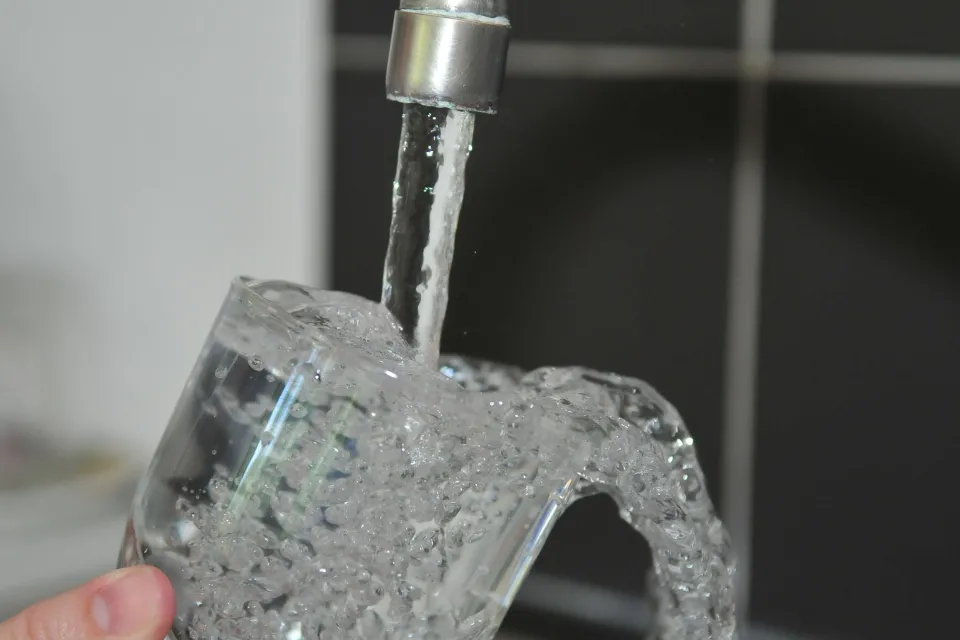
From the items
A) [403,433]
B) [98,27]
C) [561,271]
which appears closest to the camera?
[403,433]

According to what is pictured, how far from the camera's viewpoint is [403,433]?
0.31m

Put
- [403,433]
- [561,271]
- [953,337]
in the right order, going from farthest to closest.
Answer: [561,271]
[953,337]
[403,433]

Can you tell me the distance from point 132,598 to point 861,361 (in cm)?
35

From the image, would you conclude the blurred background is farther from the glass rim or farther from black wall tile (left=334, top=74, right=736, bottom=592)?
the glass rim

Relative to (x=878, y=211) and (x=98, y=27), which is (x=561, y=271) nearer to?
(x=878, y=211)

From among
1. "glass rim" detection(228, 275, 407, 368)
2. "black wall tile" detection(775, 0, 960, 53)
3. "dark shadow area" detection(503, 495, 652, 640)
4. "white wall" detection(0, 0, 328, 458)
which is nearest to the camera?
"glass rim" detection(228, 275, 407, 368)

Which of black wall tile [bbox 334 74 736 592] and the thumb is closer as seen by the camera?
the thumb

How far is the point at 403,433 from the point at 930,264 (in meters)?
0.29

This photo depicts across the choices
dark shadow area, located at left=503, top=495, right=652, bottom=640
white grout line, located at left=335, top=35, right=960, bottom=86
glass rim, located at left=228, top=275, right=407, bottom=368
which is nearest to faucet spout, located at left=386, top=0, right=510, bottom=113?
glass rim, located at left=228, top=275, right=407, bottom=368

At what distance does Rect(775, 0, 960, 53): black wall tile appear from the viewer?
1.52ft

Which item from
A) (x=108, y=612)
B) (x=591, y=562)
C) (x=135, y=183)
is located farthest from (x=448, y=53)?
(x=135, y=183)

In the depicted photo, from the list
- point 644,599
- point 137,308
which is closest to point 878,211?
point 644,599

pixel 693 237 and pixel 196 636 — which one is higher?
pixel 693 237

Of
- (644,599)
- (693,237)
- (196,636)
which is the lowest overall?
(644,599)
